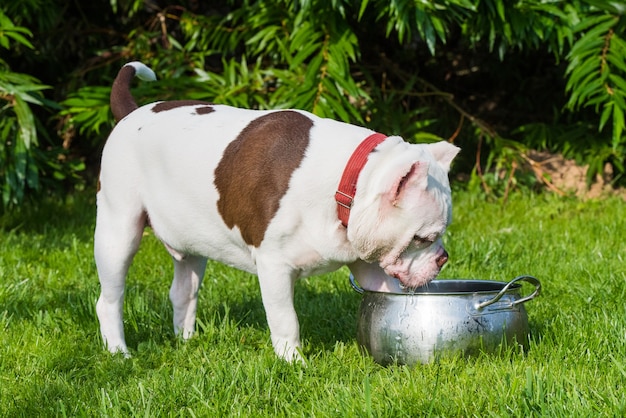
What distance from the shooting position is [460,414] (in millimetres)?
2652

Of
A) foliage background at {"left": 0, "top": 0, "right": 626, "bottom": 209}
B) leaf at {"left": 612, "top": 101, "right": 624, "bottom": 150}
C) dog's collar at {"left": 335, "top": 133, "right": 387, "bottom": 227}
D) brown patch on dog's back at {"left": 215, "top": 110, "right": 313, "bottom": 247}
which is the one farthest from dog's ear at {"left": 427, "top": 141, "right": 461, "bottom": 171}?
leaf at {"left": 612, "top": 101, "right": 624, "bottom": 150}

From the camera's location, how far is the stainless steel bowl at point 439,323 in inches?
125

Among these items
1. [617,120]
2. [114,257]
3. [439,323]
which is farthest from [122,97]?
[617,120]

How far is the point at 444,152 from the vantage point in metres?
3.14

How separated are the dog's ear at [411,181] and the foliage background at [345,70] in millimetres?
2616

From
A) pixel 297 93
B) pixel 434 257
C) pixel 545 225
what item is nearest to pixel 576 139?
pixel 545 225

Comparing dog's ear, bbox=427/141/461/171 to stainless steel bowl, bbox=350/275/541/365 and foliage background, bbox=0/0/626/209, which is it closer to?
stainless steel bowl, bbox=350/275/541/365

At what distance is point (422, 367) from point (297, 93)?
2763 millimetres

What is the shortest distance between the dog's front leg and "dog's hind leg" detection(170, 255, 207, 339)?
0.69 m

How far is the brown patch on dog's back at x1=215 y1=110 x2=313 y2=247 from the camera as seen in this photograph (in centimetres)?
310

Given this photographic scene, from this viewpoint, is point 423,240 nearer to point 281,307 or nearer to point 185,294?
point 281,307

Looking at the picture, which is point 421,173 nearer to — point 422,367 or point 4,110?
point 422,367

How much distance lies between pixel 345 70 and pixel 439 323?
2804 mm

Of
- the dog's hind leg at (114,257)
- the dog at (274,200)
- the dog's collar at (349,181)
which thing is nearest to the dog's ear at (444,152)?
the dog at (274,200)
